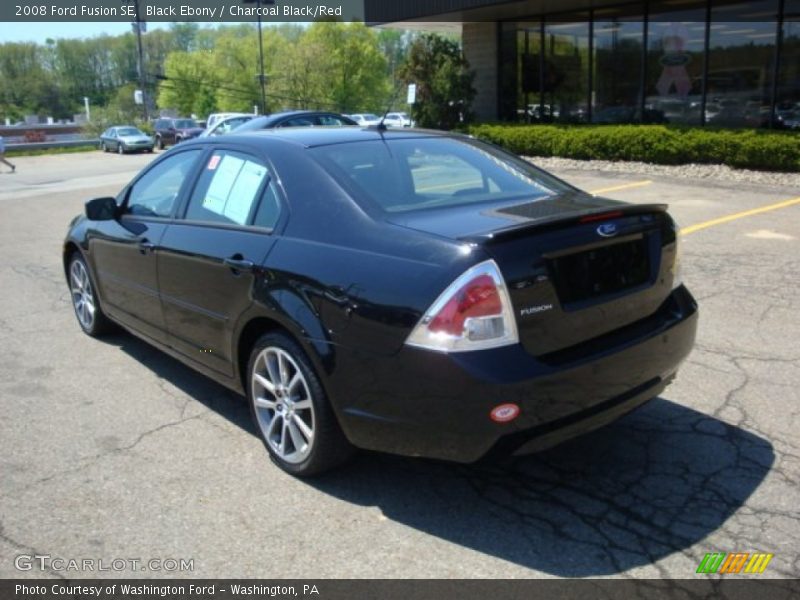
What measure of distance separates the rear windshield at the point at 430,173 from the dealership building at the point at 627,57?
13616 mm

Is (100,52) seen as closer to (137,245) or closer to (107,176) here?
(107,176)

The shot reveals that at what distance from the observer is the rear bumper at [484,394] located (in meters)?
2.85

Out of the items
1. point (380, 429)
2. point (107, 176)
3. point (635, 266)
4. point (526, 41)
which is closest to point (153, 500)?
point (380, 429)

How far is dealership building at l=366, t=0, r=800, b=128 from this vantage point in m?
15.5

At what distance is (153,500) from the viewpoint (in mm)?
3439

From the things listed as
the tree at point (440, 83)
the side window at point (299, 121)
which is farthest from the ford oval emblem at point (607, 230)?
the tree at point (440, 83)

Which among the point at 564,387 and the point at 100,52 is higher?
the point at 100,52

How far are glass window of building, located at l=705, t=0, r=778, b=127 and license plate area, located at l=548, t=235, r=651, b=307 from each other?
14303 millimetres

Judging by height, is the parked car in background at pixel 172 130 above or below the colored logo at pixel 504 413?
above

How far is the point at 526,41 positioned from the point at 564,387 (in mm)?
19030

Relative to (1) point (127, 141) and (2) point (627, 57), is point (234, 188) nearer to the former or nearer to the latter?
(2) point (627, 57)

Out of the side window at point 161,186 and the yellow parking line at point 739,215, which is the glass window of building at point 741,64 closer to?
the yellow parking line at point 739,215
